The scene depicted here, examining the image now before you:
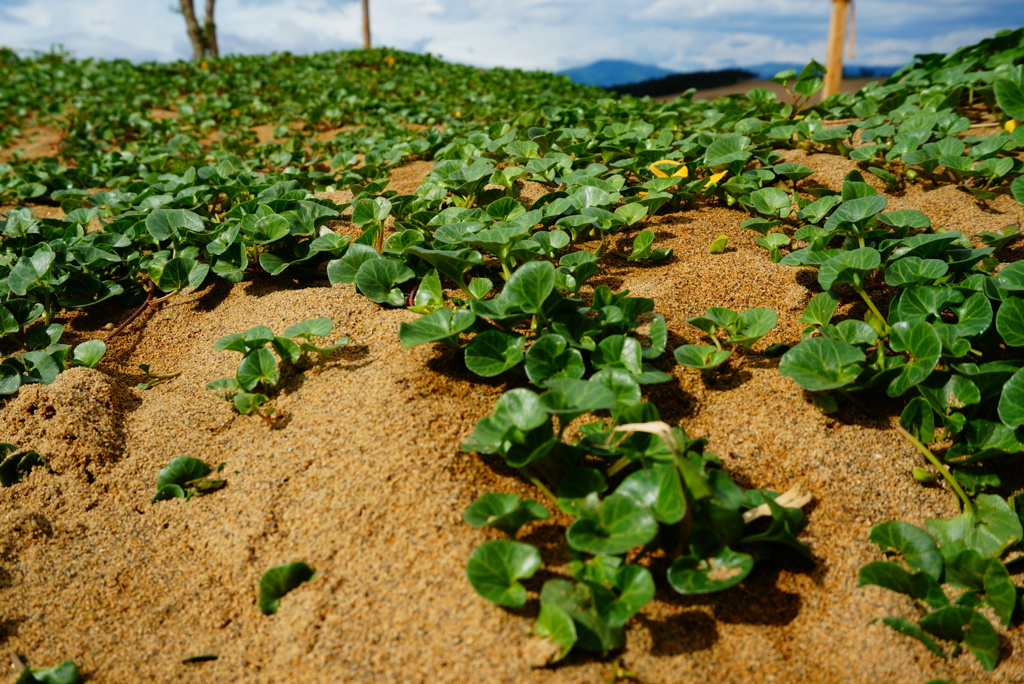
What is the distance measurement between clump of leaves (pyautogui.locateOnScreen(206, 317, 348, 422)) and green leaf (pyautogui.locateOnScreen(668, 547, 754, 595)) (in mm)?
981

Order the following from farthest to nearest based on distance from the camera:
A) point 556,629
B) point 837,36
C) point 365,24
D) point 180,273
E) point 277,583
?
point 365,24 < point 837,36 < point 180,273 < point 277,583 < point 556,629

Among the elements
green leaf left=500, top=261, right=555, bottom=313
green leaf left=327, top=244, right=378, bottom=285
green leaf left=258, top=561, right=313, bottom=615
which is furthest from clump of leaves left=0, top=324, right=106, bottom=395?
green leaf left=500, top=261, right=555, bottom=313

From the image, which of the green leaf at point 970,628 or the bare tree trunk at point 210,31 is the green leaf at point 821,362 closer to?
the green leaf at point 970,628

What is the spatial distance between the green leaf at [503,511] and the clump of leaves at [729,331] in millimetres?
586

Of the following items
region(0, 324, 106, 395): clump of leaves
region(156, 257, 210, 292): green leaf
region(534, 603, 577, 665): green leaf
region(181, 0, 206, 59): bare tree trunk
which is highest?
region(181, 0, 206, 59): bare tree trunk

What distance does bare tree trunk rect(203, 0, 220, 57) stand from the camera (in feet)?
43.8

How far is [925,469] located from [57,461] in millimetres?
2012

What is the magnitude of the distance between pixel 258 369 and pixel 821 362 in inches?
53.9

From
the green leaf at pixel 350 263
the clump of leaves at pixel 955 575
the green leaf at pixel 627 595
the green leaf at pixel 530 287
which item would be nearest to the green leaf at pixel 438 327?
the green leaf at pixel 530 287

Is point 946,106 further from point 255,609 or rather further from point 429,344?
point 255,609

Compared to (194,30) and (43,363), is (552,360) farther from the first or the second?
(194,30)

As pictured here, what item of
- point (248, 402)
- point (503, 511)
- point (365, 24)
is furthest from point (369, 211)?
point (365, 24)

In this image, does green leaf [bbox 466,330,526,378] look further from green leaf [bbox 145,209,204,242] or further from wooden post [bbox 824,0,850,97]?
wooden post [bbox 824,0,850,97]

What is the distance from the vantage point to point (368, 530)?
1236mm
